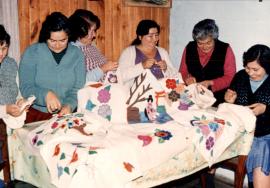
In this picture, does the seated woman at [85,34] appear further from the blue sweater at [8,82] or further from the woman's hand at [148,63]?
the blue sweater at [8,82]

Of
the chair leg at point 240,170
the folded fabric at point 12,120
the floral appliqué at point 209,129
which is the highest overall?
the folded fabric at point 12,120

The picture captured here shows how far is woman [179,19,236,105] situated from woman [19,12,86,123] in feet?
2.99

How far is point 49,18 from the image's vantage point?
6.34ft

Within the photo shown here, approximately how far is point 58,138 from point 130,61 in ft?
4.02

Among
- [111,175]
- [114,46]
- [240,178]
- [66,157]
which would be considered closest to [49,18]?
[66,157]

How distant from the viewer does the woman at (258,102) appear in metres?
2.07

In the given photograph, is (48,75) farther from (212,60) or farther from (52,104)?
(212,60)

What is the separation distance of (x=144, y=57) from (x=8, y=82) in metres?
1.06

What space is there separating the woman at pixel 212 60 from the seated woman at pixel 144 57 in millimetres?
224

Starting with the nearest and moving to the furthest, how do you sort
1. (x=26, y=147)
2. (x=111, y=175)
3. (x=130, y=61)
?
(x=111, y=175) → (x=26, y=147) → (x=130, y=61)

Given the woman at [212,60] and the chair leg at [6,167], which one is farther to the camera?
the woman at [212,60]

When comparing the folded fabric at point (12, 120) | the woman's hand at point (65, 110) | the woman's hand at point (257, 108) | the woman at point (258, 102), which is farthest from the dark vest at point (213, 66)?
the folded fabric at point (12, 120)

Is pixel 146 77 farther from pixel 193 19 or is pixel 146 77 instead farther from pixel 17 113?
pixel 193 19

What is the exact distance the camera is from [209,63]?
104 inches
